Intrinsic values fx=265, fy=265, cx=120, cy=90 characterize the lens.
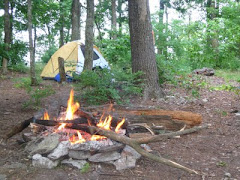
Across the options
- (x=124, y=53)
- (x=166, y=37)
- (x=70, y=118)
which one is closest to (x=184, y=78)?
(x=124, y=53)

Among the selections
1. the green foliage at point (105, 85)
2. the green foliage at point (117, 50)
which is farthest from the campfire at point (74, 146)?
the green foliage at point (117, 50)

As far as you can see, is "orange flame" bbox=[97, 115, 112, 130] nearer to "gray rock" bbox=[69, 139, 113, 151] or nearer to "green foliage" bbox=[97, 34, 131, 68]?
"gray rock" bbox=[69, 139, 113, 151]

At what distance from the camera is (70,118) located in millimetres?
4047

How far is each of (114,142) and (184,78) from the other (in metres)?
6.16

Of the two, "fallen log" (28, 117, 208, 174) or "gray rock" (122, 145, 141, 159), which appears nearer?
"fallen log" (28, 117, 208, 174)

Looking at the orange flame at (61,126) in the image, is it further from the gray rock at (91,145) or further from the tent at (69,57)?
the tent at (69,57)

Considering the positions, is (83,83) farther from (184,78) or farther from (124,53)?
(124,53)

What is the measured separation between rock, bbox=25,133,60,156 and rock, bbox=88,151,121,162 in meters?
0.51

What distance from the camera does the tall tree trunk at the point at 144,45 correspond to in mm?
6786

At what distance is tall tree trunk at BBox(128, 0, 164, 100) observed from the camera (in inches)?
267

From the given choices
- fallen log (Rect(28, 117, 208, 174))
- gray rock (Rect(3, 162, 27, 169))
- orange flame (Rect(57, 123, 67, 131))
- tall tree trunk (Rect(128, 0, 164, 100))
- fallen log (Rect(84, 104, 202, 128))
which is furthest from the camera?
tall tree trunk (Rect(128, 0, 164, 100))

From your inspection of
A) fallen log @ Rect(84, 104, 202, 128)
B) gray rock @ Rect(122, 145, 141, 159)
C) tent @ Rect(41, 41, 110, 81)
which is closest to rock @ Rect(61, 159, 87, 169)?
gray rock @ Rect(122, 145, 141, 159)

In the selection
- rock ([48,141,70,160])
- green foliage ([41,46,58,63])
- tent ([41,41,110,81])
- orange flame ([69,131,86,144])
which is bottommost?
rock ([48,141,70,160])

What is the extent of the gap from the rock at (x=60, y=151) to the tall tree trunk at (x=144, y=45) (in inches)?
144
